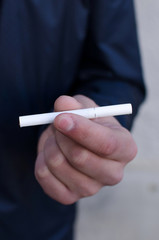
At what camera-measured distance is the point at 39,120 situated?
1.08ft

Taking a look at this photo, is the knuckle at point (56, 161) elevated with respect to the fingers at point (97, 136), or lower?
lower

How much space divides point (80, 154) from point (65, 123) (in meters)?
0.06

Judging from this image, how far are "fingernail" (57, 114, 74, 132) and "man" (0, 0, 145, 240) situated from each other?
8 centimetres

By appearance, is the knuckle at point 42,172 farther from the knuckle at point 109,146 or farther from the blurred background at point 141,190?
the blurred background at point 141,190

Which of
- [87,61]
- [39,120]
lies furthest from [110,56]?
[39,120]

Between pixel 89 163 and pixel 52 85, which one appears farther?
pixel 52 85

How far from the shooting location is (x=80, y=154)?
0.33m

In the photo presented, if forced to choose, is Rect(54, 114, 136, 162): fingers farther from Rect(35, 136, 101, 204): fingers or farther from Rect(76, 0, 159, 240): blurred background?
Rect(76, 0, 159, 240): blurred background

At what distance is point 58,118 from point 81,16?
0.28 meters

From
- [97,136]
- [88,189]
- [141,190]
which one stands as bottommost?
[141,190]

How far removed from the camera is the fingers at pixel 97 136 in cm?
29

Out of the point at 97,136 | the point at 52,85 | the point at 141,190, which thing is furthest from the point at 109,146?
the point at 141,190

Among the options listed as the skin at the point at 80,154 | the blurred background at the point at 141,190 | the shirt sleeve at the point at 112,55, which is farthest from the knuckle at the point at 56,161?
the blurred background at the point at 141,190

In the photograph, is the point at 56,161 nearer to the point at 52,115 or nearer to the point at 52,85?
the point at 52,115
